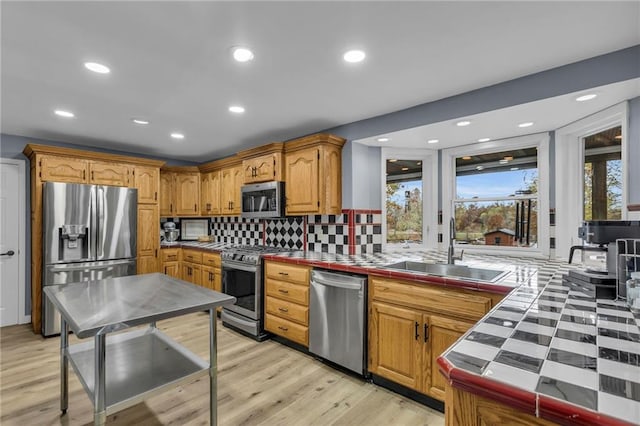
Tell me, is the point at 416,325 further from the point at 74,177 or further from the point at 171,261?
the point at 74,177

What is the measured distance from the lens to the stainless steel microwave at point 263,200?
349 centimetres

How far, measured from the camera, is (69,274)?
3.51m

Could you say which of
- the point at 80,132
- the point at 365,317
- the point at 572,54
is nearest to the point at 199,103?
the point at 80,132

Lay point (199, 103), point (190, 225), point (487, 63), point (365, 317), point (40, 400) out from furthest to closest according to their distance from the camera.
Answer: point (190, 225) → point (199, 103) → point (365, 317) → point (40, 400) → point (487, 63)

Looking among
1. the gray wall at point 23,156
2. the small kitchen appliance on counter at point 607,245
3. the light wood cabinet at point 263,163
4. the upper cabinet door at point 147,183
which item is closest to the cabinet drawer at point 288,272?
the light wood cabinet at point 263,163

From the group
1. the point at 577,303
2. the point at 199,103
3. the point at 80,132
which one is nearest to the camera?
the point at 577,303

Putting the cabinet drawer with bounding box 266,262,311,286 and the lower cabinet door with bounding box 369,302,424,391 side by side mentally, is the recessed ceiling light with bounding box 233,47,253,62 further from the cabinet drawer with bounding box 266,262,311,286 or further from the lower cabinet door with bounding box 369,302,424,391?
the lower cabinet door with bounding box 369,302,424,391

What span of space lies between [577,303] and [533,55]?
1476mm

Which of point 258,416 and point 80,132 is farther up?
point 80,132

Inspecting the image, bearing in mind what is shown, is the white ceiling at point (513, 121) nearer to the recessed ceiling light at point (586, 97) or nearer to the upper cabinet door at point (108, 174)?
the recessed ceiling light at point (586, 97)

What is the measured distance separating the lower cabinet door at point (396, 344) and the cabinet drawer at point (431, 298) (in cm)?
7

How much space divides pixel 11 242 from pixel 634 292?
5.65 metres

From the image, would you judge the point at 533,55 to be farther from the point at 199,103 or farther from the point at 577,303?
the point at 199,103

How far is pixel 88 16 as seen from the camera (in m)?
1.56
